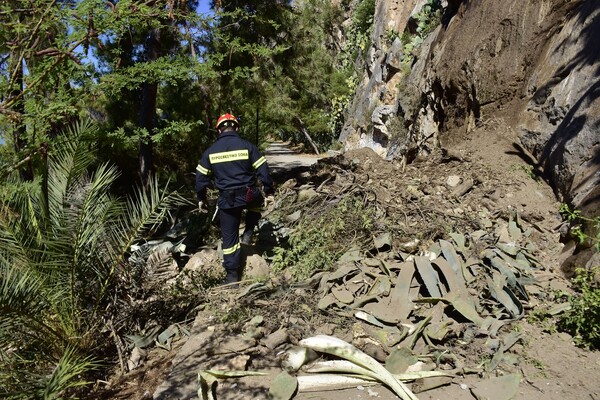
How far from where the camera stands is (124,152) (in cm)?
820

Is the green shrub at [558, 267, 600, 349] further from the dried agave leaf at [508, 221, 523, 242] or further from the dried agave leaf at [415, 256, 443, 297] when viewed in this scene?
the dried agave leaf at [508, 221, 523, 242]

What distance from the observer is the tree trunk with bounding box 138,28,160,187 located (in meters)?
7.08

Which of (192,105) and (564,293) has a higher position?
(192,105)

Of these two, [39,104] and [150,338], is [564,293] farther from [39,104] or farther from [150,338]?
[39,104]

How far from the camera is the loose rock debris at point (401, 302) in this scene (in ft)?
10.8

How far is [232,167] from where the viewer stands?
5.12 meters

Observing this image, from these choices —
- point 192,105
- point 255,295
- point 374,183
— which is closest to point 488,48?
point 374,183

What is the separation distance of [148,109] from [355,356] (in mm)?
5403

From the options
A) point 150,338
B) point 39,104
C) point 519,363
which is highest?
point 39,104

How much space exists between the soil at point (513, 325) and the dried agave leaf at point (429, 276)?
702mm

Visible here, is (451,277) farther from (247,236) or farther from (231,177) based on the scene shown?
(247,236)

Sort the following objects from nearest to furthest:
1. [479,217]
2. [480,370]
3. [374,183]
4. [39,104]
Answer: [480,370], [39,104], [479,217], [374,183]

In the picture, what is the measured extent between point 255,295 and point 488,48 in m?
6.28

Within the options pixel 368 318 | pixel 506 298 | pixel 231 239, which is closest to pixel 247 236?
pixel 231 239
